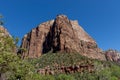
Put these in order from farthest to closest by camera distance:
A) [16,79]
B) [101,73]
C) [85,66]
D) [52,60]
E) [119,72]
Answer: [52,60] → [85,66] → [119,72] → [101,73] → [16,79]

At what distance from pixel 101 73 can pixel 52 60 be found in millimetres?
80898

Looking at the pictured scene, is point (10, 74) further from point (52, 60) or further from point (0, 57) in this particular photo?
point (52, 60)

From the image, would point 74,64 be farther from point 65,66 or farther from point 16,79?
point 16,79

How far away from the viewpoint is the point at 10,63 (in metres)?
22.2

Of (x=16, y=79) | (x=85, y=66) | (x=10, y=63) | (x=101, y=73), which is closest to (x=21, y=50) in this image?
(x=10, y=63)

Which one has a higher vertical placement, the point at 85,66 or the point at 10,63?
the point at 85,66

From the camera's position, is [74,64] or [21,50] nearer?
[21,50]

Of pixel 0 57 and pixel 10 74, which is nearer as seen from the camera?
pixel 0 57

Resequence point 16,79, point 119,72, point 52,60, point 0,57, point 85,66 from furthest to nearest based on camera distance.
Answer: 1. point 52,60
2. point 85,66
3. point 119,72
4. point 16,79
5. point 0,57

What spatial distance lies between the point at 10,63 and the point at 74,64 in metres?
159

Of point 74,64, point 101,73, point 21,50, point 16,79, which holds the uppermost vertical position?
point 74,64

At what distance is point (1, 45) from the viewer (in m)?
21.7

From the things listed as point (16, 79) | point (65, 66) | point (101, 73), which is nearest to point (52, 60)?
point (65, 66)

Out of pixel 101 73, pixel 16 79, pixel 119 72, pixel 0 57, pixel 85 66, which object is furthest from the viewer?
pixel 85 66
